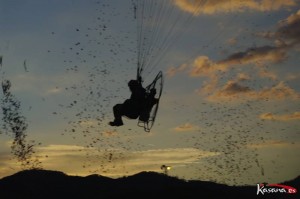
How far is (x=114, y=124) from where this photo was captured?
→ 2738 centimetres

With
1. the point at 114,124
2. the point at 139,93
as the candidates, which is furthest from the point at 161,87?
the point at 114,124

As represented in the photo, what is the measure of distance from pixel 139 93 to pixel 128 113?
1.60 m

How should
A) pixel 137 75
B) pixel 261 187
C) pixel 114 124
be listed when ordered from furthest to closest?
pixel 261 187
pixel 114 124
pixel 137 75

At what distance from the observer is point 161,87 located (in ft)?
83.7

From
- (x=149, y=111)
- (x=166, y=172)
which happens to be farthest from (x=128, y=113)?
(x=166, y=172)

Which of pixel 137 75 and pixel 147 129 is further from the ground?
Answer: pixel 137 75

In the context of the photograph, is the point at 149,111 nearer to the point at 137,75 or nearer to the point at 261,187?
the point at 137,75

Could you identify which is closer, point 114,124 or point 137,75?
point 137,75

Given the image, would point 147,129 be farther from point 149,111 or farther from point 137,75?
point 137,75

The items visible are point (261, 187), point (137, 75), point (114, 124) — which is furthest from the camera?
point (261, 187)

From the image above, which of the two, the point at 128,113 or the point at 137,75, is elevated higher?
the point at 137,75

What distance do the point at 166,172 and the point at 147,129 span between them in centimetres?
2637

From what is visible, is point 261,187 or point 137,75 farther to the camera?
point 261,187

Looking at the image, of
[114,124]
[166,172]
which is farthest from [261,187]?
[114,124]
